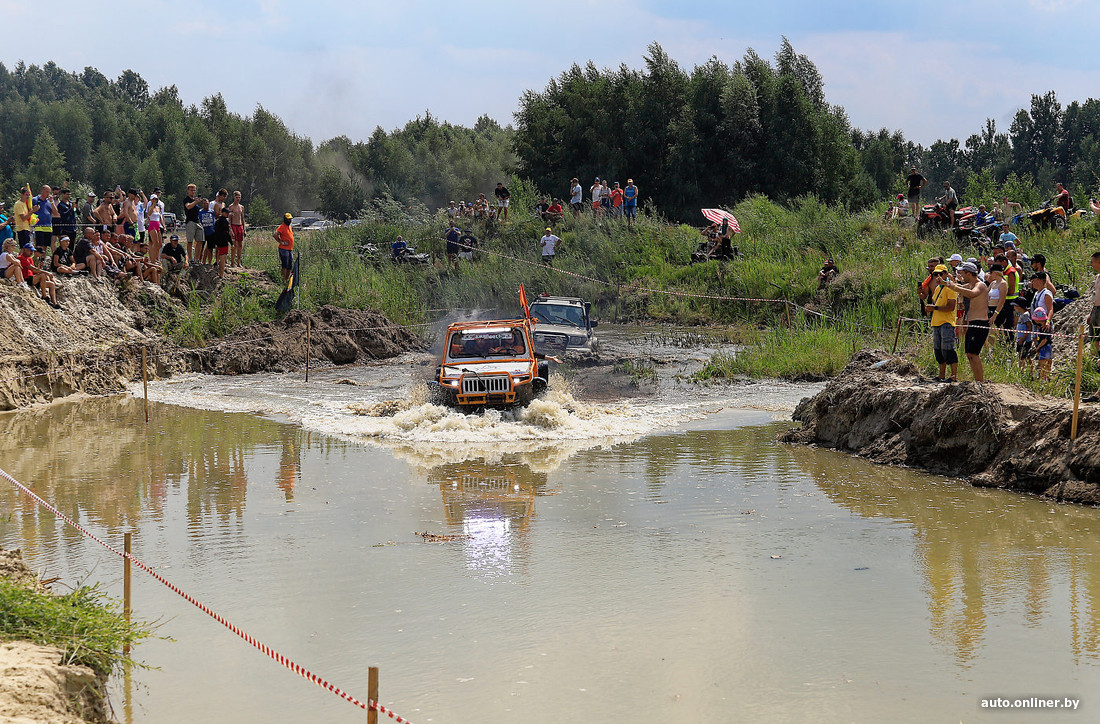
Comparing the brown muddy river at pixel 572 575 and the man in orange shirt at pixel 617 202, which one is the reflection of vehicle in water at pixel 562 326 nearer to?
the brown muddy river at pixel 572 575

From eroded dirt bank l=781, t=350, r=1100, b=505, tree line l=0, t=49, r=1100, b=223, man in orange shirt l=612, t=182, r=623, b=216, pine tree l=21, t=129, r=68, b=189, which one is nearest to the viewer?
eroded dirt bank l=781, t=350, r=1100, b=505

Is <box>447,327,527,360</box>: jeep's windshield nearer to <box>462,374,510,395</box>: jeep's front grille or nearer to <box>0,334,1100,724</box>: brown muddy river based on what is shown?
<box>462,374,510,395</box>: jeep's front grille

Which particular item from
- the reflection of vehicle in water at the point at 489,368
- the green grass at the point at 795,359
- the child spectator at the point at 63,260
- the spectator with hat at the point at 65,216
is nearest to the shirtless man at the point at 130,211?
the spectator with hat at the point at 65,216

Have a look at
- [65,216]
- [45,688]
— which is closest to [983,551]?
[45,688]

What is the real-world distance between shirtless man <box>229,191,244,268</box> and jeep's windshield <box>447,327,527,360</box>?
38.4 ft

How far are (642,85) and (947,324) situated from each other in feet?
138

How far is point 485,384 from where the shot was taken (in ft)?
56.5

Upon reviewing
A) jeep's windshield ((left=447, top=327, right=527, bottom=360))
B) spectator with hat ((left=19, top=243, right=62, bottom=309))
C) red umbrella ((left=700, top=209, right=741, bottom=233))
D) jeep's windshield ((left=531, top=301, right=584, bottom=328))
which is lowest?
jeep's windshield ((left=447, top=327, right=527, bottom=360))

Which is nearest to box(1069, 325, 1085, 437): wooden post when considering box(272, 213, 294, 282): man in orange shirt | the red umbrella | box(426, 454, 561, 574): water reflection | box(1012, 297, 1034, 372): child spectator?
box(1012, 297, 1034, 372): child spectator

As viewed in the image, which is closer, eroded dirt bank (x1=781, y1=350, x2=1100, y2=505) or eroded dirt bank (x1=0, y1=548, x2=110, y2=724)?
eroded dirt bank (x1=0, y1=548, x2=110, y2=724)

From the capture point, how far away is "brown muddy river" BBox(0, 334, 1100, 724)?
7051 millimetres

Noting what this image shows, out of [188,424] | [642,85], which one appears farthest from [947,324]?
[642,85]

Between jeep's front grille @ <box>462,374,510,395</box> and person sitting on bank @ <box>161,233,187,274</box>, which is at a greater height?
person sitting on bank @ <box>161,233,187,274</box>

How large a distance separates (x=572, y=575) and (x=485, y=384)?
7.93m
